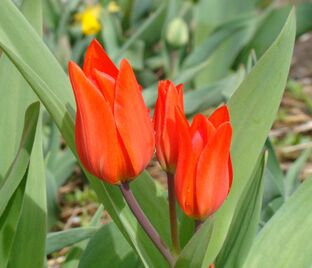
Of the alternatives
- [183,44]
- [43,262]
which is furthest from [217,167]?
[183,44]

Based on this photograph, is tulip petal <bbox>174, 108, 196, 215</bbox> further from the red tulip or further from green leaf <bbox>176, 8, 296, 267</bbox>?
green leaf <bbox>176, 8, 296, 267</bbox>

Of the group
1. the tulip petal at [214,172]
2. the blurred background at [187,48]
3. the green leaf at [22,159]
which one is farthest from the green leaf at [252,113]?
the blurred background at [187,48]

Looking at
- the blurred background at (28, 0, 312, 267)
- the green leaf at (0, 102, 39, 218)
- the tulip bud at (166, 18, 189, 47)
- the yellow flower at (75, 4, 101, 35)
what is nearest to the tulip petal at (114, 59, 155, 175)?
the green leaf at (0, 102, 39, 218)

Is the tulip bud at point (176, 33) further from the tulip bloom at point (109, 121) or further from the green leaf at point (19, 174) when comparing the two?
the tulip bloom at point (109, 121)

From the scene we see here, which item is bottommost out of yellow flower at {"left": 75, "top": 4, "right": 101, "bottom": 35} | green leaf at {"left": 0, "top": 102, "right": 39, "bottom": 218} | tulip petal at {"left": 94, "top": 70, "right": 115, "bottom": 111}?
yellow flower at {"left": 75, "top": 4, "right": 101, "bottom": 35}

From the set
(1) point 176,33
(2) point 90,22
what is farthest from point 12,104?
(2) point 90,22

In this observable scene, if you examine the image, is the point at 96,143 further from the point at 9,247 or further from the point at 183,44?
the point at 183,44

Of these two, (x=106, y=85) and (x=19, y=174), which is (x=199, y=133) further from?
(x=19, y=174)
